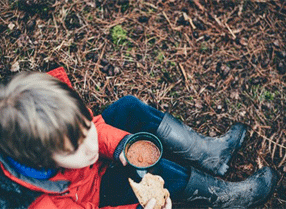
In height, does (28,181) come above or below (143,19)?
below

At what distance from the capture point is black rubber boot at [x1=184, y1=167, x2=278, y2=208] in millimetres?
1996

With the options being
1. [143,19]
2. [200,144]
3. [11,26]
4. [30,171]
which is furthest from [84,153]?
[11,26]

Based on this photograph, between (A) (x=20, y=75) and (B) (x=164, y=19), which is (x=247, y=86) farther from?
(A) (x=20, y=75)

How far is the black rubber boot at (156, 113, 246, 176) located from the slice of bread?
1.46 feet

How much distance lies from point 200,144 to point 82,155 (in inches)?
42.7

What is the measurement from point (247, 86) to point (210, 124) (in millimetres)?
504

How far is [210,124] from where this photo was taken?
8.05ft

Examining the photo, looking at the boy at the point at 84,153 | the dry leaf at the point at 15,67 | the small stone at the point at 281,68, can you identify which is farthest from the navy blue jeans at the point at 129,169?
the small stone at the point at 281,68

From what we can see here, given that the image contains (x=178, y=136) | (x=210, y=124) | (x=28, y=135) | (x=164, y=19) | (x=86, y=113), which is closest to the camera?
(x=28, y=135)

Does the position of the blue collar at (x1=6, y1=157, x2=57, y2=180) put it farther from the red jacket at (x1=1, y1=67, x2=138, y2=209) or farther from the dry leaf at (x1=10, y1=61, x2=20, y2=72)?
the dry leaf at (x1=10, y1=61, x2=20, y2=72)

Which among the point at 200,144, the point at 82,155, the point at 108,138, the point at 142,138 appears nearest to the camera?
the point at 82,155

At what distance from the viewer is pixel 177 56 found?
2.59m

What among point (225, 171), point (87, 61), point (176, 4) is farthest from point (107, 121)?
point (176, 4)

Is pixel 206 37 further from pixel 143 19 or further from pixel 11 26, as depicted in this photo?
pixel 11 26
